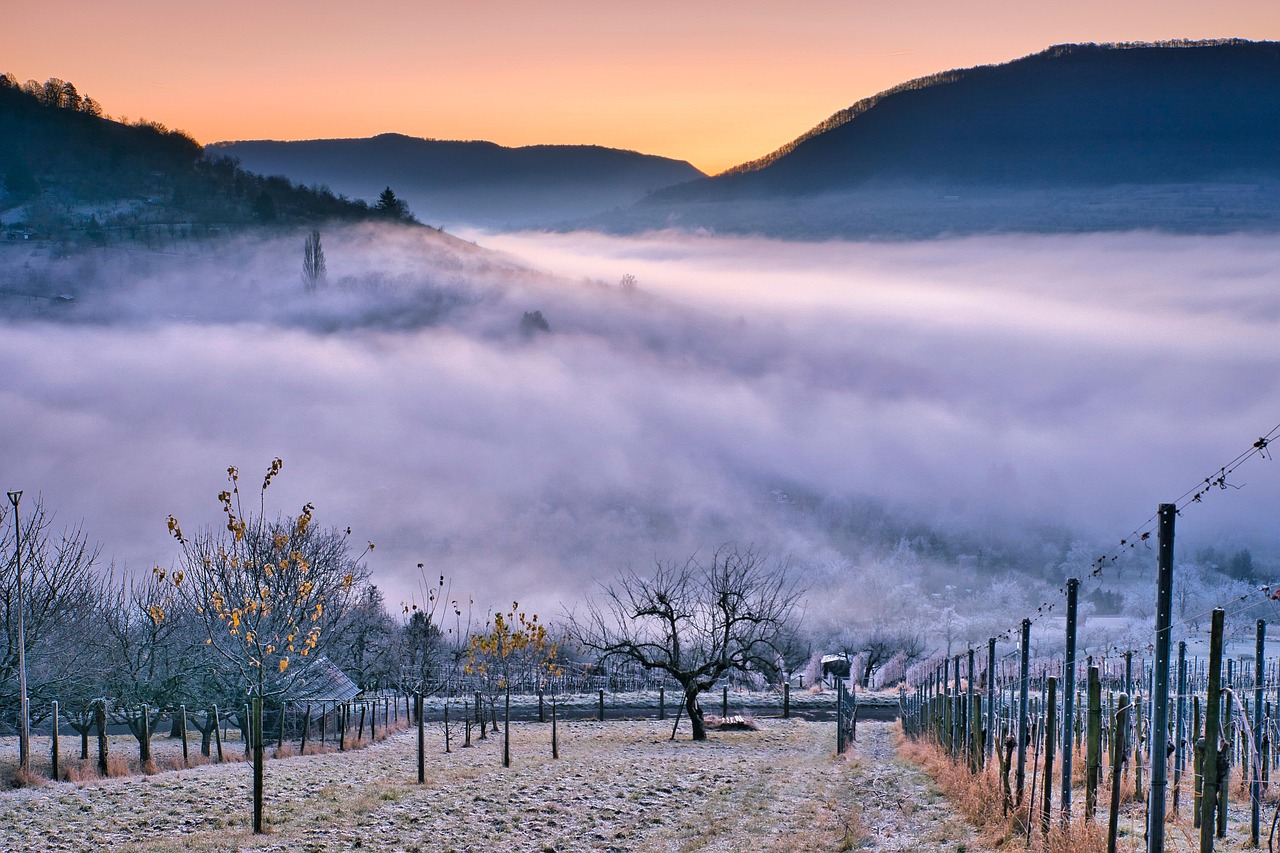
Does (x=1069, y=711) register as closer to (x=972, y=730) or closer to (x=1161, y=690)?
(x=1161, y=690)

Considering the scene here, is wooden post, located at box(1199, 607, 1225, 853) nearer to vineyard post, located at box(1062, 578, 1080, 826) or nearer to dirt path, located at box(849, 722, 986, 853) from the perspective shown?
vineyard post, located at box(1062, 578, 1080, 826)

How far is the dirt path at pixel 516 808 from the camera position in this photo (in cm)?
2008

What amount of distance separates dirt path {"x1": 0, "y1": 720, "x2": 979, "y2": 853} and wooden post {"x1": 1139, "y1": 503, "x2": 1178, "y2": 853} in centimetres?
584

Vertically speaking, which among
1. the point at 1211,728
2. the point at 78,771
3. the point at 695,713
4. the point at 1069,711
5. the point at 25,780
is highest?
the point at 1211,728

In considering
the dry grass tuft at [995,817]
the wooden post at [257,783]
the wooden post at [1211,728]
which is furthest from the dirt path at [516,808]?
the wooden post at [1211,728]

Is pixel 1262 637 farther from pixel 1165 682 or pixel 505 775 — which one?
pixel 505 775

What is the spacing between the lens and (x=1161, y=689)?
13.3 m

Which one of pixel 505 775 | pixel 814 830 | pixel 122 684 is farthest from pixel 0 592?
pixel 814 830

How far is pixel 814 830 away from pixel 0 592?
28.7 m

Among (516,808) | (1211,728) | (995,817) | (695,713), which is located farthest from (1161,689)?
(695,713)

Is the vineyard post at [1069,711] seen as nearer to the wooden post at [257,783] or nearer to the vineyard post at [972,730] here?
the vineyard post at [972,730]

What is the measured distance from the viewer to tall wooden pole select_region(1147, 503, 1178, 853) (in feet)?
42.4

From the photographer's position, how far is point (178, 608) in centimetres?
5247

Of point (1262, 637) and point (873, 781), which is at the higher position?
point (1262, 637)
